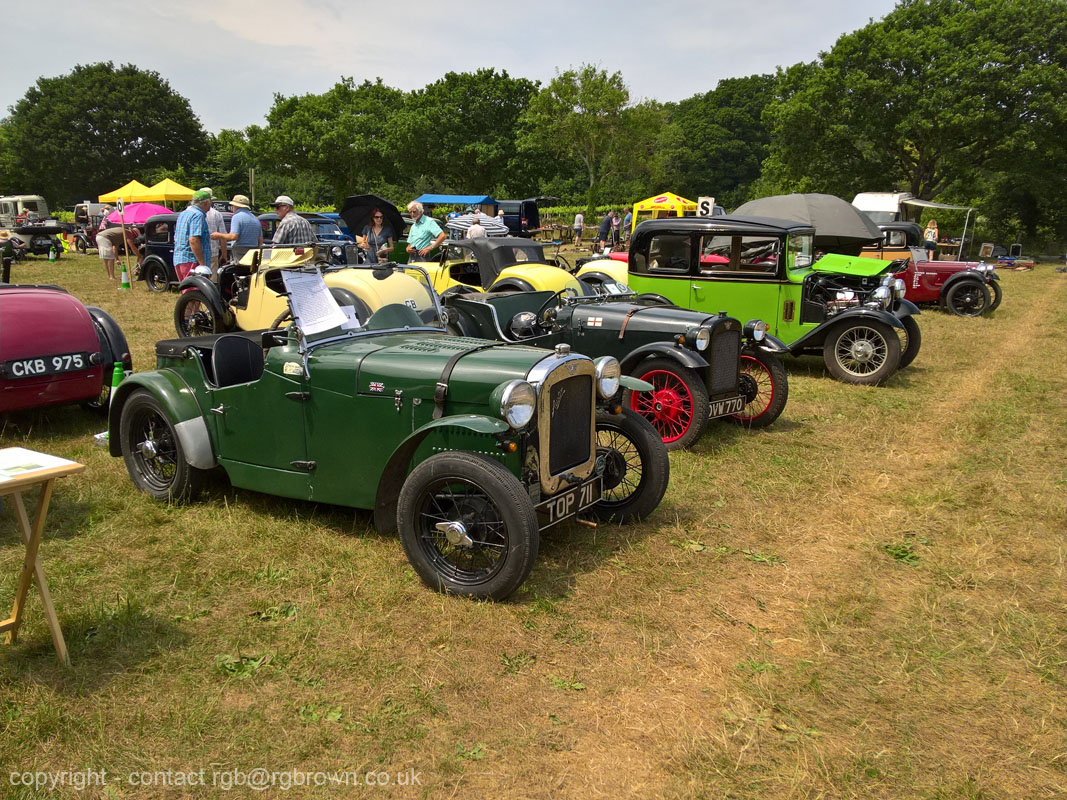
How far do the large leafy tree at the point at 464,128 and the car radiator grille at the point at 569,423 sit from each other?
38877 mm

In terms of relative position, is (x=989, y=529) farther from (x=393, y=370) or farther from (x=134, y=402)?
(x=134, y=402)

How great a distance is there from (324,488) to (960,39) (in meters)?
34.9

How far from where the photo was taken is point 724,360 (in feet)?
21.3

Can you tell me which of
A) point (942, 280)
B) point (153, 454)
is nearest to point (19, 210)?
point (153, 454)

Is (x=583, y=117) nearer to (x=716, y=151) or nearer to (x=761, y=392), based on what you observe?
(x=761, y=392)

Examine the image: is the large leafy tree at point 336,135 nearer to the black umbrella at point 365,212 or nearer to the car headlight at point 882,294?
the black umbrella at point 365,212

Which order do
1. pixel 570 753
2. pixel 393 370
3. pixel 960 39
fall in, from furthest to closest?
pixel 960 39 < pixel 393 370 < pixel 570 753

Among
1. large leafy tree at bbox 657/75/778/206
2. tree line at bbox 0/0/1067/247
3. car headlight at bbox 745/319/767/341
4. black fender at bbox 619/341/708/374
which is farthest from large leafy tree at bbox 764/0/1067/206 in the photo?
large leafy tree at bbox 657/75/778/206

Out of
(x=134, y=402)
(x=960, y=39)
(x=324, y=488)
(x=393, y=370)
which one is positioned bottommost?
(x=324, y=488)

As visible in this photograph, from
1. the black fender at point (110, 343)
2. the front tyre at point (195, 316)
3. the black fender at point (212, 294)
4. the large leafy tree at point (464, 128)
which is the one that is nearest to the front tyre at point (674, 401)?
the black fender at point (110, 343)

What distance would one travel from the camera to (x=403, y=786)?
2539 mm

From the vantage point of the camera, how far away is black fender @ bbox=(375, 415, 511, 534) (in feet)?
11.9

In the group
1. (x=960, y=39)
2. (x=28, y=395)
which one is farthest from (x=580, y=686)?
(x=960, y=39)

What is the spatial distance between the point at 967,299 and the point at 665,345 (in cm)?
1162
